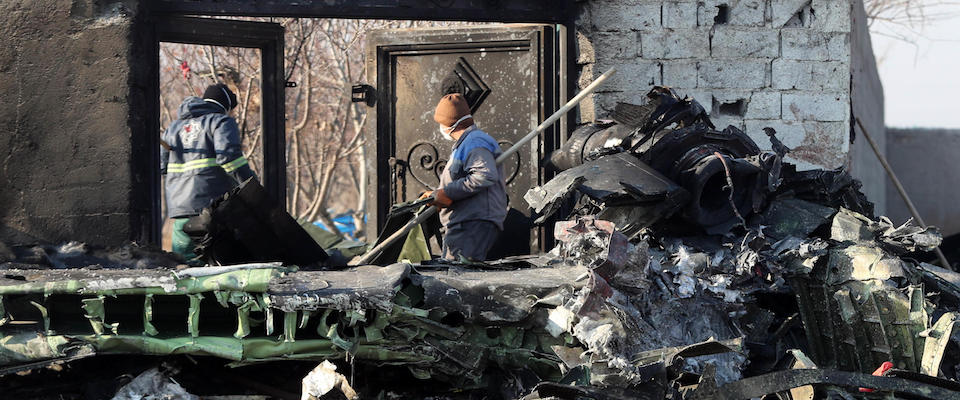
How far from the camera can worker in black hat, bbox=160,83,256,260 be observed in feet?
19.9

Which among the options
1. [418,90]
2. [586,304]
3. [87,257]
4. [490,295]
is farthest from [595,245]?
[418,90]

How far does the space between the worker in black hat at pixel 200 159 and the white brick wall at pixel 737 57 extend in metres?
2.26

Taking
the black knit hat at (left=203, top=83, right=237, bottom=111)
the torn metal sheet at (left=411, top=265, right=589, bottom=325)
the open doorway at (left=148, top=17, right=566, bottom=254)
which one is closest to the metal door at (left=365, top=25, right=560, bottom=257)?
the open doorway at (left=148, top=17, right=566, bottom=254)

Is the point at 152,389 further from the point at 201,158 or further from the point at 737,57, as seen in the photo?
the point at 737,57

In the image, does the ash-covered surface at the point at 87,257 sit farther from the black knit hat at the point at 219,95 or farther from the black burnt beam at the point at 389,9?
the black burnt beam at the point at 389,9

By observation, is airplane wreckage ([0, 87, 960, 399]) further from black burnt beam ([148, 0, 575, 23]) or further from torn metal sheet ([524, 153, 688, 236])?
black burnt beam ([148, 0, 575, 23])

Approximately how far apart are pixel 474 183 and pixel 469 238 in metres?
0.34

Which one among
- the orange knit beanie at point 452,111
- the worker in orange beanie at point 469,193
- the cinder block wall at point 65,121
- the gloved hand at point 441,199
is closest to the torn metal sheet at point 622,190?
the worker in orange beanie at point 469,193

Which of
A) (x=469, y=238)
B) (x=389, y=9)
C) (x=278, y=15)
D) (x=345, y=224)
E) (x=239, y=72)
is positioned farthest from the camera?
(x=345, y=224)

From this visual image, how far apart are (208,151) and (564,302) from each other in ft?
10.6

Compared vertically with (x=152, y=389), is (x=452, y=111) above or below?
above

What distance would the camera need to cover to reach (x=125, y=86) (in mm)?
5762

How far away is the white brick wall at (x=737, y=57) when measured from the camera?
642 cm

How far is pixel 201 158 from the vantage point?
243 inches
